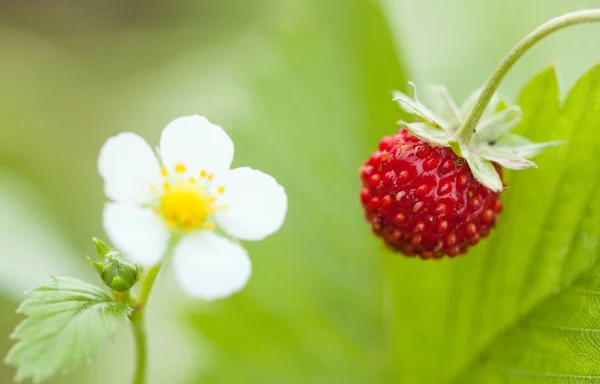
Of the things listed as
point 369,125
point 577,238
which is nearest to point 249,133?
point 369,125

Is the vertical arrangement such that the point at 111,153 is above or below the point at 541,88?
above

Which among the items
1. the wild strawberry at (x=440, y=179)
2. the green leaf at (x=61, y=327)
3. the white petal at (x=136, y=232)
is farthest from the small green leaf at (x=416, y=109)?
the green leaf at (x=61, y=327)

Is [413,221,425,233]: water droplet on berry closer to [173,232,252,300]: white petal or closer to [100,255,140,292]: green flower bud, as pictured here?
[173,232,252,300]: white petal

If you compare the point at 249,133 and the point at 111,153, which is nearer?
the point at 111,153

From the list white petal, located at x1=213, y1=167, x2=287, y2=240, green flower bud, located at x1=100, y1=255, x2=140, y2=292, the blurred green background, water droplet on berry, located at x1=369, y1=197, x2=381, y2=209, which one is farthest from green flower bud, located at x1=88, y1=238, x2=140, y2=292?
the blurred green background

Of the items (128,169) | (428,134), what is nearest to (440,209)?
(428,134)

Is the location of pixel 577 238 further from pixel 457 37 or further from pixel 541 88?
pixel 457 37
